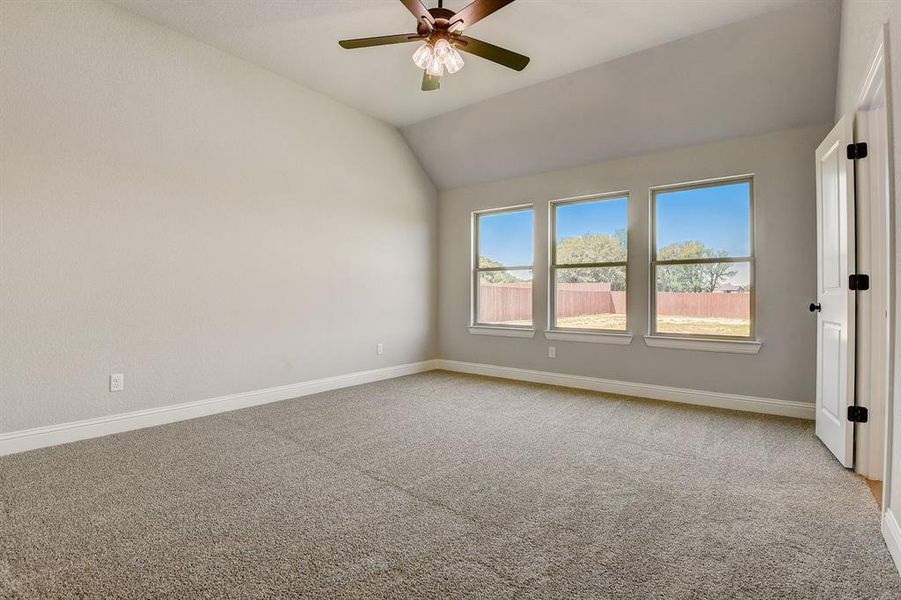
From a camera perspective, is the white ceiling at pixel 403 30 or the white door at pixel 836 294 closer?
the white door at pixel 836 294

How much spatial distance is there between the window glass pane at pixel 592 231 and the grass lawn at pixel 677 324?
645mm

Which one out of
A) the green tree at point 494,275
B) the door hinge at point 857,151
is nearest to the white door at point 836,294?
the door hinge at point 857,151

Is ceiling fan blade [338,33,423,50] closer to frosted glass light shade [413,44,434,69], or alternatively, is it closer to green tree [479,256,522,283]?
frosted glass light shade [413,44,434,69]

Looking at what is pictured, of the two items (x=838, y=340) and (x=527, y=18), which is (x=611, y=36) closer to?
(x=527, y=18)

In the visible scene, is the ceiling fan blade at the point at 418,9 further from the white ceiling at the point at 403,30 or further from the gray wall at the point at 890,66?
the gray wall at the point at 890,66

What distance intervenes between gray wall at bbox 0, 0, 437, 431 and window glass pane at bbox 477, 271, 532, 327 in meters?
1.46

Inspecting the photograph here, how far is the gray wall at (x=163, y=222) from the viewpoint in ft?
9.28

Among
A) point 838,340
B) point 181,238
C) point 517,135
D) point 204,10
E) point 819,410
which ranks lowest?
point 819,410

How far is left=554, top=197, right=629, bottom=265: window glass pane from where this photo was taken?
4684 millimetres

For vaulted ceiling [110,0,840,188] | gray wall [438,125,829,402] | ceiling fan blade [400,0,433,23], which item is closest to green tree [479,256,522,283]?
gray wall [438,125,829,402]

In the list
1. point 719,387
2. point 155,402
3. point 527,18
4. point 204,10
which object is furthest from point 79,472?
point 719,387

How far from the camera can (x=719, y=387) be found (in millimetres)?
3998

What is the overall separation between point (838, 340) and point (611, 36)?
2.69 metres

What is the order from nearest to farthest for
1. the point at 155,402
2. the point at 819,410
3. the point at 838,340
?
the point at 838,340 < the point at 819,410 < the point at 155,402
